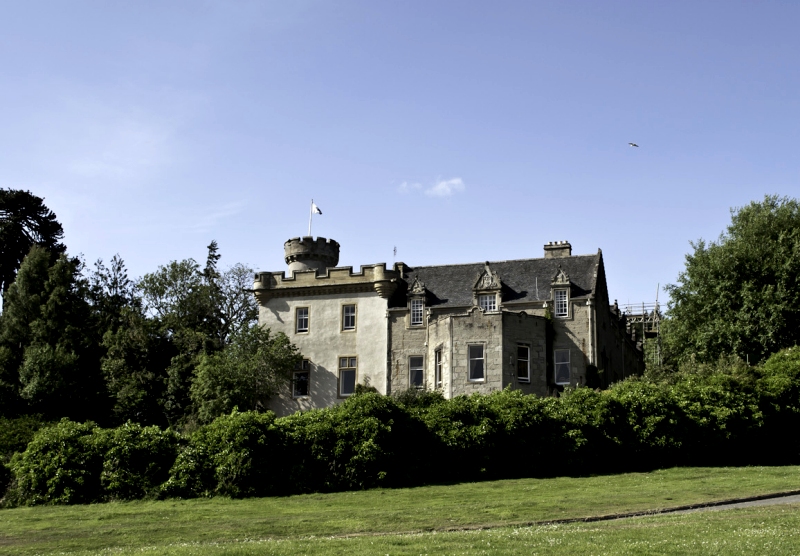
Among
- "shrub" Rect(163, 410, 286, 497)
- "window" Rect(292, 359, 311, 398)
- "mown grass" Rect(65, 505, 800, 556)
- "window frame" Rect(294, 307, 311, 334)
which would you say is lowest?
"mown grass" Rect(65, 505, 800, 556)

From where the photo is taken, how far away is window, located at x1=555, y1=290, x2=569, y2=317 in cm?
4897

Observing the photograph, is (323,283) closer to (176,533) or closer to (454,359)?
(454,359)

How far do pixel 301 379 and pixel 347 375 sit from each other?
2755 millimetres

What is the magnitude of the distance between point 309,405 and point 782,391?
26.7 meters

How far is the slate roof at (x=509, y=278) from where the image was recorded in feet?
164

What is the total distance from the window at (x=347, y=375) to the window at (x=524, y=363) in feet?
33.3

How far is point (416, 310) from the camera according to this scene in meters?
51.6

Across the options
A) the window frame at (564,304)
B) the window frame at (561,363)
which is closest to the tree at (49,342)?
the window frame at (561,363)

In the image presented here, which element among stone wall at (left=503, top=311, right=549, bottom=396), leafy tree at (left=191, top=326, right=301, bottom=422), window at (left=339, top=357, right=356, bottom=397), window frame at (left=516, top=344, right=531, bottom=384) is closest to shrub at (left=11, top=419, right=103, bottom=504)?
leafy tree at (left=191, top=326, right=301, bottom=422)

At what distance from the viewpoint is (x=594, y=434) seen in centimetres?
3234

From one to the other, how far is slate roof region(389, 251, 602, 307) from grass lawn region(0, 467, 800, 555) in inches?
781

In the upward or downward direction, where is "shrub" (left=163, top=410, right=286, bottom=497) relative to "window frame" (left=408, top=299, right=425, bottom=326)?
downward

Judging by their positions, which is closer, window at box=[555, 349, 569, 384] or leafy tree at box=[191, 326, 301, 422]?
window at box=[555, 349, 569, 384]

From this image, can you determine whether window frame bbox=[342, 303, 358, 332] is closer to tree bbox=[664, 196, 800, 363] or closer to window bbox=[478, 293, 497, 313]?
window bbox=[478, 293, 497, 313]
